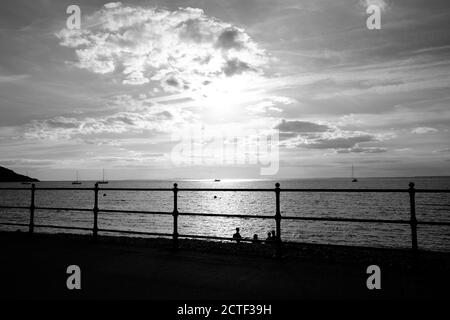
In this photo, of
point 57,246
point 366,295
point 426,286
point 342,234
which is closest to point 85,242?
point 57,246

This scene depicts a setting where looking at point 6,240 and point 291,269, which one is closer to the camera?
point 291,269

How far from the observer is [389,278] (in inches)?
225

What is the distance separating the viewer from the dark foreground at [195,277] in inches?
194

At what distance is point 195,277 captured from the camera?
5.78m

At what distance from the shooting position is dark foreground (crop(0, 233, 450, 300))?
493 centimetres

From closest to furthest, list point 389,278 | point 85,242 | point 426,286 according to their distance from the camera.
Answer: point 426,286 < point 389,278 < point 85,242

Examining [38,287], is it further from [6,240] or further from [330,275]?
[6,240]

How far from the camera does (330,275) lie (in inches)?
231
